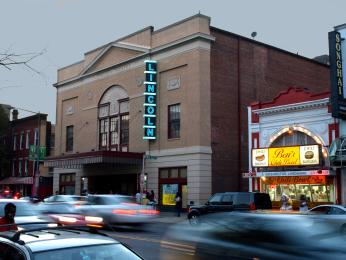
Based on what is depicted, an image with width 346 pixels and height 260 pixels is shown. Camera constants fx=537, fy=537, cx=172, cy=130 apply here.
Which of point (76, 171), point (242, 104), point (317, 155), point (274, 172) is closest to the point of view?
point (317, 155)

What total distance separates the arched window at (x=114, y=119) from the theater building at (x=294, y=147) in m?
11.4

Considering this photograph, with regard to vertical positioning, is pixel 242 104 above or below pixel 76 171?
above

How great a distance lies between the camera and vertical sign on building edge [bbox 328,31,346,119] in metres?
28.2

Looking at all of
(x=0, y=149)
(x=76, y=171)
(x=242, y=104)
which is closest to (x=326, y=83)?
(x=242, y=104)

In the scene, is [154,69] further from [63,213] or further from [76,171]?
[63,213]

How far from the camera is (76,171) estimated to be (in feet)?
150

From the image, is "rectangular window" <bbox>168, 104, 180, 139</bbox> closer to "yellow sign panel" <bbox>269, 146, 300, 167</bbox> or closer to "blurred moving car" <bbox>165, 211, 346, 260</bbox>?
"yellow sign panel" <bbox>269, 146, 300, 167</bbox>

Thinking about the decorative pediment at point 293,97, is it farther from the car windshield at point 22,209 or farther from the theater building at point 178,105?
the car windshield at point 22,209

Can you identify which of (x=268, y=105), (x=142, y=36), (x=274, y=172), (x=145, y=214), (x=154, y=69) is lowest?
(x=145, y=214)

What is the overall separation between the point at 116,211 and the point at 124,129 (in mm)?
20679

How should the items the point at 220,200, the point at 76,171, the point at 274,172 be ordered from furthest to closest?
the point at 76,171 → the point at 274,172 → the point at 220,200

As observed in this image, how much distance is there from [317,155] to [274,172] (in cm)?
300

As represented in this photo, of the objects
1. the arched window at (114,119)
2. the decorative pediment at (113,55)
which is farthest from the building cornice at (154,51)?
the arched window at (114,119)

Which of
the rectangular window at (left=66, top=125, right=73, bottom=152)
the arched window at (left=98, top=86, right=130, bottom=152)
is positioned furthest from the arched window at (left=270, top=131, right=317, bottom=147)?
the rectangular window at (left=66, top=125, right=73, bottom=152)
